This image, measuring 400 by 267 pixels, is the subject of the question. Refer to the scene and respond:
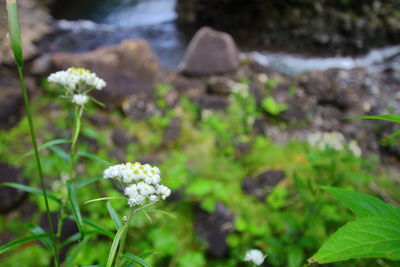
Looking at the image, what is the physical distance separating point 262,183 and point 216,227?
0.81 meters

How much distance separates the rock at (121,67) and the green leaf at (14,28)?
11.0 feet

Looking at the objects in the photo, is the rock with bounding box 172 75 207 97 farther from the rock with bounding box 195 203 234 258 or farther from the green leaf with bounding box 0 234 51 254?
the green leaf with bounding box 0 234 51 254

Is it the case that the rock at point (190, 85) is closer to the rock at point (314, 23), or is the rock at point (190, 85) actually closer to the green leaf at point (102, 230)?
the green leaf at point (102, 230)

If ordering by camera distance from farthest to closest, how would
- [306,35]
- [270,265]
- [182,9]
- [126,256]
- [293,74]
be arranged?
[182,9] < [306,35] < [293,74] < [270,265] < [126,256]

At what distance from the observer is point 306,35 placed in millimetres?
9258

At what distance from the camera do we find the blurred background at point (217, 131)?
1930 mm

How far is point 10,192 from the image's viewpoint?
7.50 ft

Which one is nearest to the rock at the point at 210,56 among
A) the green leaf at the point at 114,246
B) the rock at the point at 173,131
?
the rock at the point at 173,131

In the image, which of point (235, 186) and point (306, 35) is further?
point (306, 35)

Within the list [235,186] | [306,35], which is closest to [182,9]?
[306,35]

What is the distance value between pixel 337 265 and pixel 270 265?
420mm

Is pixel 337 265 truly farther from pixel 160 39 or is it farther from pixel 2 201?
pixel 160 39

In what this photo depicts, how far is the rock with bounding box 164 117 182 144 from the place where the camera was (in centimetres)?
329

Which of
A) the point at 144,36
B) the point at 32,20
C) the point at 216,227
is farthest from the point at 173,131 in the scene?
the point at 32,20
